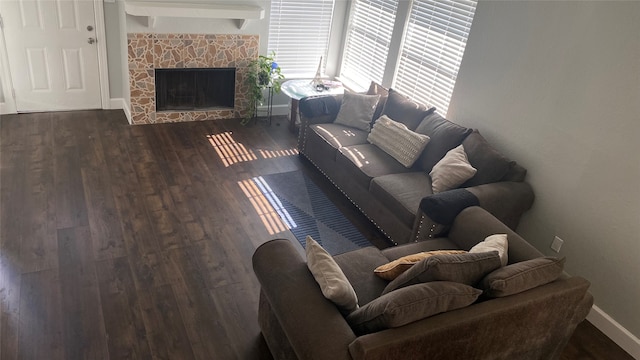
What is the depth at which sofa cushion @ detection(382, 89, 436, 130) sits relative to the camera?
4.71 meters

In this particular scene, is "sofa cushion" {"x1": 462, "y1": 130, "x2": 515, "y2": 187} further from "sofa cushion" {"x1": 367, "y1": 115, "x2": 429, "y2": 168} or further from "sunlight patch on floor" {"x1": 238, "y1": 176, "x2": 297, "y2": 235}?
"sunlight patch on floor" {"x1": 238, "y1": 176, "x2": 297, "y2": 235}

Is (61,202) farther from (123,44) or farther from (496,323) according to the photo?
(496,323)

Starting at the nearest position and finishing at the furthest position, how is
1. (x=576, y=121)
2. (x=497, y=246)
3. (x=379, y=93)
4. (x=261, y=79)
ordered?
(x=497, y=246) → (x=576, y=121) → (x=379, y=93) → (x=261, y=79)

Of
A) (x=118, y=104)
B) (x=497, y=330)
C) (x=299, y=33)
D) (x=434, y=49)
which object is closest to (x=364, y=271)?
(x=497, y=330)

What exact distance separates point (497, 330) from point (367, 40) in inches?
168

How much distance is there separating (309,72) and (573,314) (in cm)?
459

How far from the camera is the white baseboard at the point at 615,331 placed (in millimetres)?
3375

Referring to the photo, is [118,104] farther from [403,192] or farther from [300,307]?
[300,307]

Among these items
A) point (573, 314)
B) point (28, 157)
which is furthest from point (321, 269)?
point (28, 157)

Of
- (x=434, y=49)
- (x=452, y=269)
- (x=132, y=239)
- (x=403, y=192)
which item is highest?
(x=434, y=49)

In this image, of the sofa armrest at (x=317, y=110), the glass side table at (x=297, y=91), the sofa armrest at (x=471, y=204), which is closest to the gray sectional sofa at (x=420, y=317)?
the sofa armrest at (x=471, y=204)

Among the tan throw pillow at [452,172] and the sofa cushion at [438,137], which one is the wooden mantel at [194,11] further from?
the tan throw pillow at [452,172]

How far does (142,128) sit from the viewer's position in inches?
221

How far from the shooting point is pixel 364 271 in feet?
9.89
